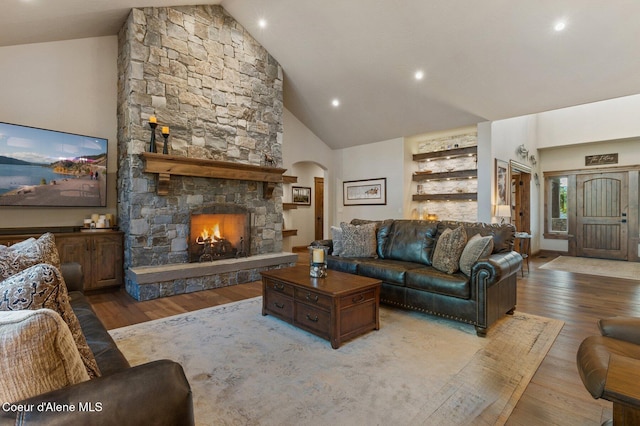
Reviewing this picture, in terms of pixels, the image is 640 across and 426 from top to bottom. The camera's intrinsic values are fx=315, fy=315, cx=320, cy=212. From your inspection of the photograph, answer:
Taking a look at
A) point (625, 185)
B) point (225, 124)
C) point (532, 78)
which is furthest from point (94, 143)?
point (625, 185)

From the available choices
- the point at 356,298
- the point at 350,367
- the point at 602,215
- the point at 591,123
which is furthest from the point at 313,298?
the point at 602,215

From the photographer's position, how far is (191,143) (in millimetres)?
4754

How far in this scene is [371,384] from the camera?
6.73 feet

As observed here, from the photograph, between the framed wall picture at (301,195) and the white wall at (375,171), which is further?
the framed wall picture at (301,195)

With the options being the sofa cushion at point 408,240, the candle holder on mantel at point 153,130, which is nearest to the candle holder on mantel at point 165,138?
the candle holder on mantel at point 153,130

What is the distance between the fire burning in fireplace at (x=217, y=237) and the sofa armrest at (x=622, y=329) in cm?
450

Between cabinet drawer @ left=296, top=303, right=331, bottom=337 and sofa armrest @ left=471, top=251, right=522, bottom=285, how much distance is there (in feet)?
4.67

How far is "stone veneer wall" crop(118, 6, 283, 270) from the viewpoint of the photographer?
14.0 feet

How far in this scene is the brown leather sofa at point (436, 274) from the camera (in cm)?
286

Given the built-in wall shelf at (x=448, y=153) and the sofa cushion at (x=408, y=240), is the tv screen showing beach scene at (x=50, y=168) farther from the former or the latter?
the built-in wall shelf at (x=448, y=153)

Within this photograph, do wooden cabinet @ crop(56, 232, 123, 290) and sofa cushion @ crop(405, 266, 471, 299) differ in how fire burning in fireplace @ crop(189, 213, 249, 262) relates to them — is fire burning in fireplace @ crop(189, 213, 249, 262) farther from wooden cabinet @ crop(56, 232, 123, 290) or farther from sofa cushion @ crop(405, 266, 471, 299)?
sofa cushion @ crop(405, 266, 471, 299)

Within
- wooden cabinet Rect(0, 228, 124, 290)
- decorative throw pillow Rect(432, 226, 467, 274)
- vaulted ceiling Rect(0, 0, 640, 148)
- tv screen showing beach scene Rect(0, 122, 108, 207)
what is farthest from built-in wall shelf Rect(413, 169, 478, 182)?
tv screen showing beach scene Rect(0, 122, 108, 207)

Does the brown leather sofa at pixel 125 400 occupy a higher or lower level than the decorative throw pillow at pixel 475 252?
lower

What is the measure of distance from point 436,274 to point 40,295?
119 inches
